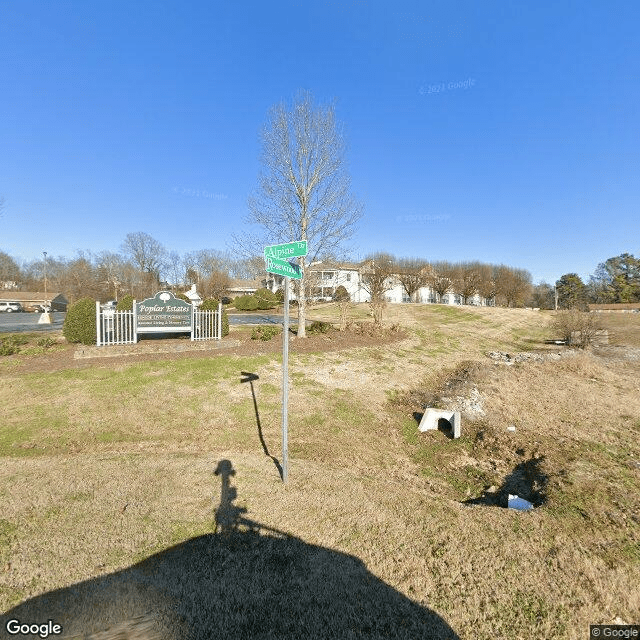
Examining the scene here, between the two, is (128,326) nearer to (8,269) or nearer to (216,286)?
(216,286)

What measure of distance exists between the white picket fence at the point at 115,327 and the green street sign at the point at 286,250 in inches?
375

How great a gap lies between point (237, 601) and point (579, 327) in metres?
22.4

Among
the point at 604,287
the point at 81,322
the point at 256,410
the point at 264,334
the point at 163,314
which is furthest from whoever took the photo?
the point at 604,287

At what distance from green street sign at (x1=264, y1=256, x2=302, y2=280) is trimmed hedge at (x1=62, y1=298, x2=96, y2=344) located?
32.8 ft

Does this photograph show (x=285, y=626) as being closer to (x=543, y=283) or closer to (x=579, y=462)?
(x=579, y=462)

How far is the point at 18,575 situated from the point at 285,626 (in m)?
2.56

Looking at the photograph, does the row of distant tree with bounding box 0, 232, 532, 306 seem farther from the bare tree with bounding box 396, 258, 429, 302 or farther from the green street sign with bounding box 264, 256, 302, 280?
the green street sign with bounding box 264, 256, 302, 280

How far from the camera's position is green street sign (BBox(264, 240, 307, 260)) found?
4.48 m

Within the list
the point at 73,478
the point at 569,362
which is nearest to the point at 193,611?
the point at 73,478

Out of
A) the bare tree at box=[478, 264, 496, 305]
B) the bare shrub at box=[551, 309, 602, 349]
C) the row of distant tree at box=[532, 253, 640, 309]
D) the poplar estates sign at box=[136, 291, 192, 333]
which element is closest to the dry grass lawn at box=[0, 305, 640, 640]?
the poplar estates sign at box=[136, 291, 192, 333]

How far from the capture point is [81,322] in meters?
11.5

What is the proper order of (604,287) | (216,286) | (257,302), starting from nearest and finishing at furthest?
(257,302), (216,286), (604,287)

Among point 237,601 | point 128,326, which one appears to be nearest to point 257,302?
point 128,326

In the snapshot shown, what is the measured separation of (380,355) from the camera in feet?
45.3
